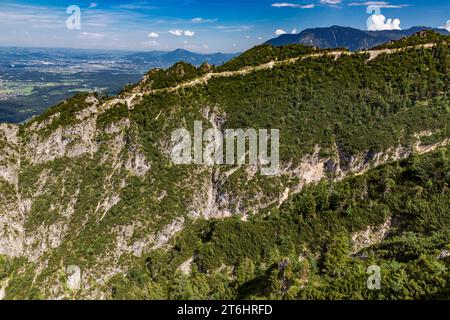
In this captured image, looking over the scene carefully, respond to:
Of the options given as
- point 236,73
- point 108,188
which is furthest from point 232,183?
point 236,73

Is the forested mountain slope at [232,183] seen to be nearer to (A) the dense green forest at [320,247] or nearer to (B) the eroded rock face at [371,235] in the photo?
(A) the dense green forest at [320,247]

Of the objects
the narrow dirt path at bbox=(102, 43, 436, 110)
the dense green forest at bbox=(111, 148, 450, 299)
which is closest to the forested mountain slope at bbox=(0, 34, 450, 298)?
the dense green forest at bbox=(111, 148, 450, 299)

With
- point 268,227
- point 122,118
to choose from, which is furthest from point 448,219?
point 122,118

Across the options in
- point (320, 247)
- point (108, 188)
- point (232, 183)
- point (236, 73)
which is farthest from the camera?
point (236, 73)

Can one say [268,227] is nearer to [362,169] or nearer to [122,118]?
[362,169]

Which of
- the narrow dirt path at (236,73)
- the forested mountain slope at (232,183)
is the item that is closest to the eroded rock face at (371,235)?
the forested mountain slope at (232,183)

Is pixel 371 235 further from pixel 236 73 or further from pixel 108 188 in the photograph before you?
pixel 236 73

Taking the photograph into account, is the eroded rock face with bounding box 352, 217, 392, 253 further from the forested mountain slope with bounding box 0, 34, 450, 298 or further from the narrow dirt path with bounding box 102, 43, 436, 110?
the narrow dirt path with bounding box 102, 43, 436, 110

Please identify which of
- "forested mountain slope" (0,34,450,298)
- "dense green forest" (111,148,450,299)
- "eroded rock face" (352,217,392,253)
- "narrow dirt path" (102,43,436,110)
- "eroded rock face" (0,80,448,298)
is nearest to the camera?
"dense green forest" (111,148,450,299)
